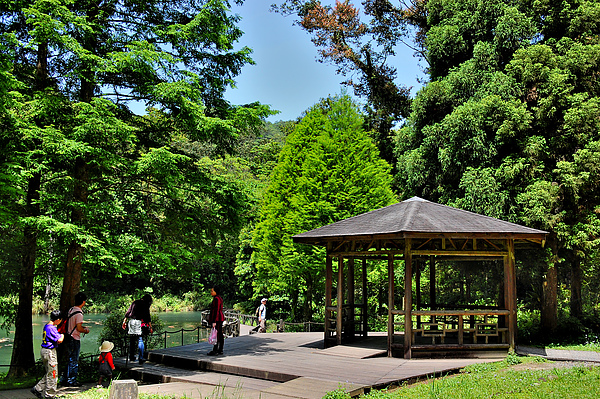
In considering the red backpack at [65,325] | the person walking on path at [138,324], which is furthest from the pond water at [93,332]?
the red backpack at [65,325]

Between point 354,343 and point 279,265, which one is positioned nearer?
point 354,343

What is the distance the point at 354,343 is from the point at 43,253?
8.93m

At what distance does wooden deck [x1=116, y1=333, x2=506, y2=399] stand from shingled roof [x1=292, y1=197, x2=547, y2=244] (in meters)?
2.82

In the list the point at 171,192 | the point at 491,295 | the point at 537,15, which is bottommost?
the point at 491,295

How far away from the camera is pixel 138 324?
11.1 meters

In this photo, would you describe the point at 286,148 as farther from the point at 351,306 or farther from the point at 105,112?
the point at 105,112

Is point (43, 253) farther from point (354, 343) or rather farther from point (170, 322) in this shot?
point (170, 322)

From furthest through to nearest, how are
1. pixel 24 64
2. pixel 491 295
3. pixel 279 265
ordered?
1. pixel 491 295
2. pixel 279 265
3. pixel 24 64

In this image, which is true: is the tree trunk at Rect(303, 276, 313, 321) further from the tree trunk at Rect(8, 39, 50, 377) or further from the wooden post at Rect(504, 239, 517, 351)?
the tree trunk at Rect(8, 39, 50, 377)

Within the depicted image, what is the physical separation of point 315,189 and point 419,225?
31.1ft

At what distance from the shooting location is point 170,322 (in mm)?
33531

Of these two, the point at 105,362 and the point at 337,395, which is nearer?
the point at 337,395

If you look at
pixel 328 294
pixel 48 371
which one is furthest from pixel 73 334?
pixel 328 294

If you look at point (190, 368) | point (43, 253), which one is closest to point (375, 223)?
point (190, 368)
